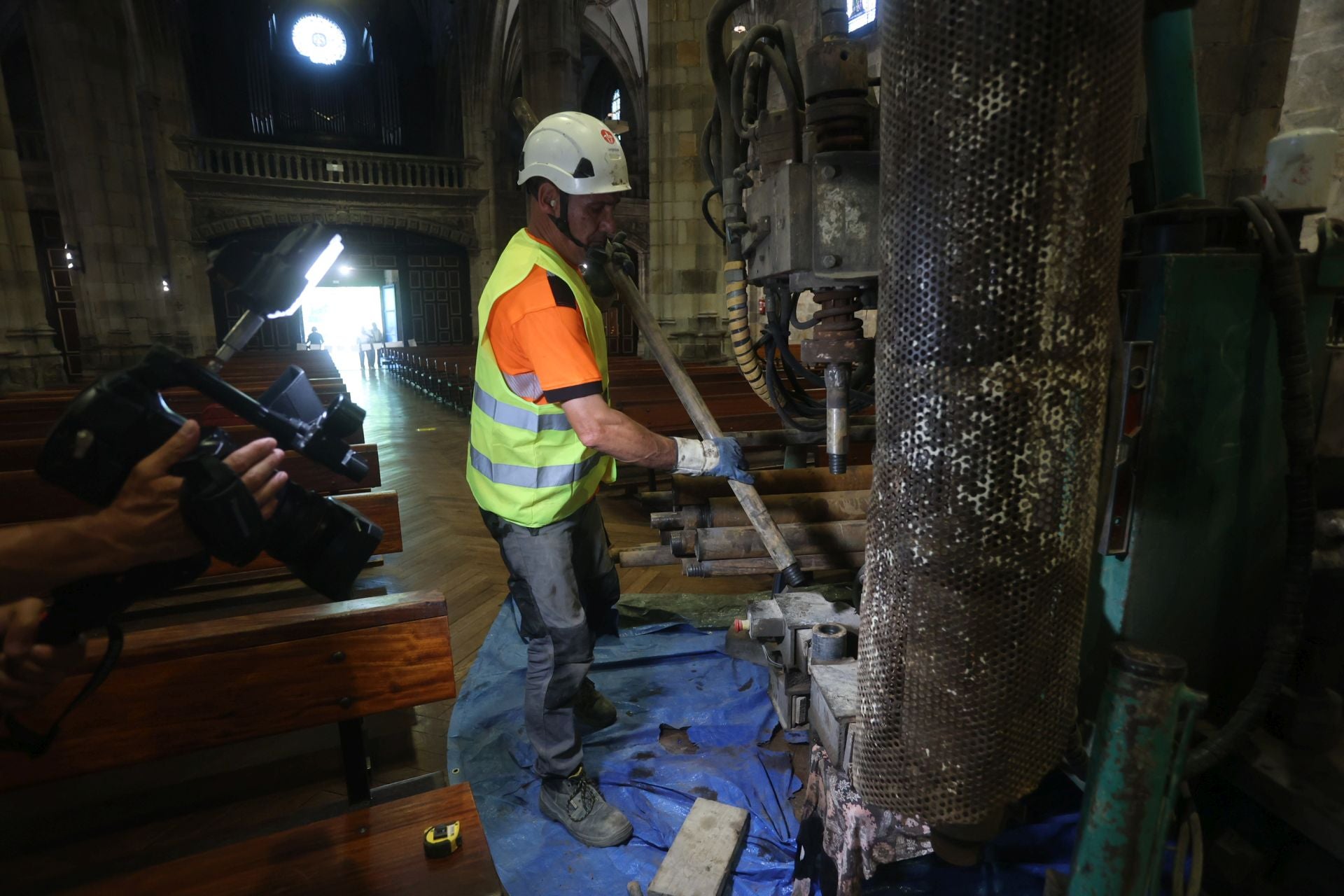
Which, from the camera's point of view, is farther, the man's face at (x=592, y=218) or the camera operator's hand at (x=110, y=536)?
the man's face at (x=592, y=218)

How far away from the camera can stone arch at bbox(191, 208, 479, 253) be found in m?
15.8

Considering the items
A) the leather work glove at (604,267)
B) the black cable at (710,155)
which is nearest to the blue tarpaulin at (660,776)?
the leather work glove at (604,267)

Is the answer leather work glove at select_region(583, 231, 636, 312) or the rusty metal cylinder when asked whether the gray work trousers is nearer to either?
the rusty metal cylinder

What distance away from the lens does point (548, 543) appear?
1.86m

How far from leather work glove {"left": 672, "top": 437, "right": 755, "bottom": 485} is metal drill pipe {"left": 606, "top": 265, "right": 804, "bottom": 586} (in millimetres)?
99

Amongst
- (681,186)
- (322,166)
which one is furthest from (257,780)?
(322,166)

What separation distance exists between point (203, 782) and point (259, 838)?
1263mm

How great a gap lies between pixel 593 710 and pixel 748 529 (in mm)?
849

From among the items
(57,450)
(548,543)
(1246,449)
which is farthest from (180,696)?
(1246,449)

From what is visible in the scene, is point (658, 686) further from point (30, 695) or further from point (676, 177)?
point (676, 177)

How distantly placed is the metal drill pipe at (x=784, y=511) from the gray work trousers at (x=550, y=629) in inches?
27.9

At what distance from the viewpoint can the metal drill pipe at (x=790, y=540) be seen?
2.54m

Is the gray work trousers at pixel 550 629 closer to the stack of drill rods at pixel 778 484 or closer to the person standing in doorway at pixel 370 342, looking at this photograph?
the stack of drill rods at pixel 778 484

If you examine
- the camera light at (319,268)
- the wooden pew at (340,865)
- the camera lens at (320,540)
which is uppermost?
the camera light at (319,268)
